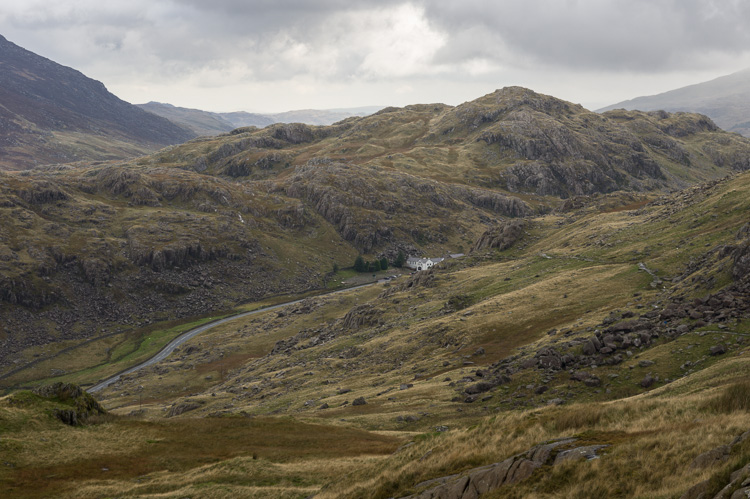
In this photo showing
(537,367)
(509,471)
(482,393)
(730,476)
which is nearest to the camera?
(730,476)

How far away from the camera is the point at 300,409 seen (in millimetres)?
79938

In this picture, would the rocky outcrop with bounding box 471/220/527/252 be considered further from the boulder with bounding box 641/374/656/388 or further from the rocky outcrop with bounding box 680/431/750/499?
the rocky outcrop with bounding box 680/431/750/499

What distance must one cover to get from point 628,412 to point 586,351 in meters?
29.7

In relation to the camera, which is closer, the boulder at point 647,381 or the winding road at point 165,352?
the boulder at point 647,381

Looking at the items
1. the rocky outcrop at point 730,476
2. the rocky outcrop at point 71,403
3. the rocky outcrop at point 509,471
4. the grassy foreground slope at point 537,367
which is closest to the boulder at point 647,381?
the grassy foreground slope at point 537,367

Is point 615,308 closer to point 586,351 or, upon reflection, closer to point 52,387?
point 586,351

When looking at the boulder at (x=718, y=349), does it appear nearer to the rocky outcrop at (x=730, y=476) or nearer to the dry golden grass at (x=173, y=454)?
the dry golden grass at (x=173, y=454)

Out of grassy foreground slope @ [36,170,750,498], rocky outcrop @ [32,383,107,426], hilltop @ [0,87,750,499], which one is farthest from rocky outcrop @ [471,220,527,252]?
rocky outcrop @ [32,383,107,426]

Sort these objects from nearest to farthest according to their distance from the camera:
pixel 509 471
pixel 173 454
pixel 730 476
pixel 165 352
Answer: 1. pixel 730 476
2. pixel 509 471
3. pixel 173 454
4. pixel 165 352

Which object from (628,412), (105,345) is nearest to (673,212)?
(628,412)

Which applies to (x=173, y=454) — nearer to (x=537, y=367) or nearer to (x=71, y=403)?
(x=71, y=403)

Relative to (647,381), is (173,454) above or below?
below

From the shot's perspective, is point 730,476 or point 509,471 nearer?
point 730,476

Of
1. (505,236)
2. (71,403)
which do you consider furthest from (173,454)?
(505,236)
